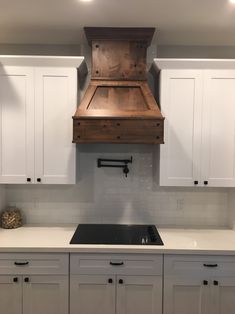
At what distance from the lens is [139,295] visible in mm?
2178

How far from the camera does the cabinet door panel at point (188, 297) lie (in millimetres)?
2172

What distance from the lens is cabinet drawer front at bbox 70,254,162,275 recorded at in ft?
7.12

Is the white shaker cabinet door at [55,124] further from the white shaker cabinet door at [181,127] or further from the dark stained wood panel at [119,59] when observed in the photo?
the white shaker cabinet door at [181,127]

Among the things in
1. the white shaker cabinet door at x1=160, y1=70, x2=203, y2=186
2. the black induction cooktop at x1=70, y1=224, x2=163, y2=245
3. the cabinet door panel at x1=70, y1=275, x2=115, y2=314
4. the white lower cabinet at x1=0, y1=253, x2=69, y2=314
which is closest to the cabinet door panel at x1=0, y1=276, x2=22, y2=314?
the white lower cabinet at x1=0, y1=253, x2=69, y2=314

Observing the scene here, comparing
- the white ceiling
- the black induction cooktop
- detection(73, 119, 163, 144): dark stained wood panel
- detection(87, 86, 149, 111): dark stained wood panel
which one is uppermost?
the white ceiling

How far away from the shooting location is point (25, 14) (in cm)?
213

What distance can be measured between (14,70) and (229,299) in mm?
2564

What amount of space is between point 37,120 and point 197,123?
139 centimetres

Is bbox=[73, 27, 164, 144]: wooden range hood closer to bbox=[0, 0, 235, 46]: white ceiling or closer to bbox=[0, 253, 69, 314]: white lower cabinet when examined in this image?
bbox=[0, 0, 235, 46]: white ceiling

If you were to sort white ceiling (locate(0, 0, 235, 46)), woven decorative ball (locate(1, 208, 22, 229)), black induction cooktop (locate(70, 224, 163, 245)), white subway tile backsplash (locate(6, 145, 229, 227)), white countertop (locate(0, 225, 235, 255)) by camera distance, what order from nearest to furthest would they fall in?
1. white ceiling (locate(0, 0, 235, 46))
2. white countertop (locate(0, 225, 235, 255))
3. black induction cooktop (locate(70, 224, 163, 245))
4. woven decorative ball (locate(1, 208, 22, 229))
5. white subway tile backsplash (locate(6, 145, 229, 227))

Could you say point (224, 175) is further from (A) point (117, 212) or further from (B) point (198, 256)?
(A) point (117, 212)

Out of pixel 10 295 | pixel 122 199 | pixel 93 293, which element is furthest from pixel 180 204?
pixel 10 295

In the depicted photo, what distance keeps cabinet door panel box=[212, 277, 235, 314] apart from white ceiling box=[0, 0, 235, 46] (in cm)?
203

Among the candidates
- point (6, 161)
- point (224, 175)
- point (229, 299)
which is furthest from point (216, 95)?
point (6, 161)
